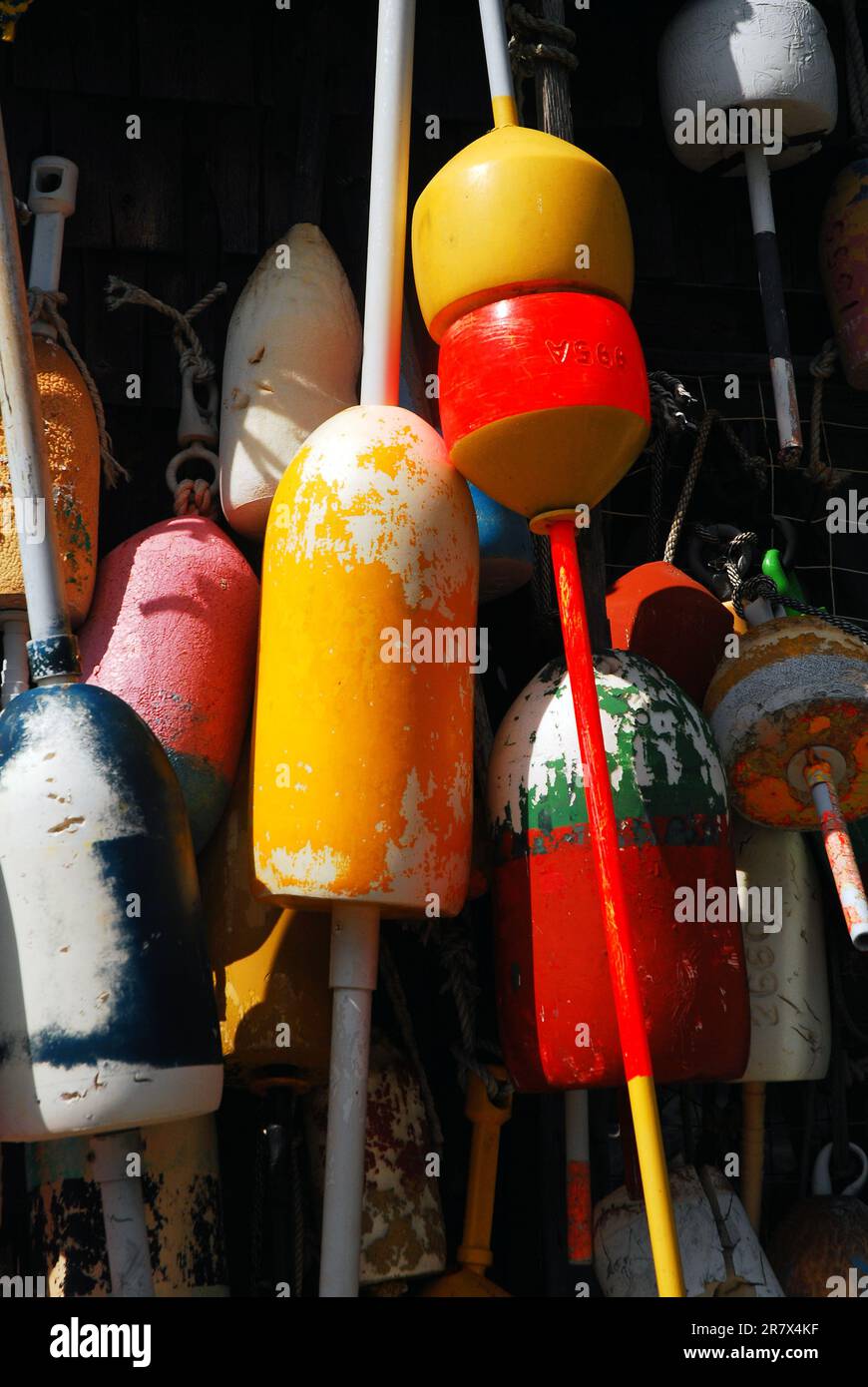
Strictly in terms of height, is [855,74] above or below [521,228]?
above

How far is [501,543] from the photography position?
2.92 meters

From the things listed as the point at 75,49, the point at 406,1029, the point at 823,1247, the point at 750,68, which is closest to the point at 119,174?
the point at 75,49

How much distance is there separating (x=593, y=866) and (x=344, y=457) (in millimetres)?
734

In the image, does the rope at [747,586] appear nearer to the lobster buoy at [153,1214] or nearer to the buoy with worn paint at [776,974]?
the buoy with worn paint at [776,974]

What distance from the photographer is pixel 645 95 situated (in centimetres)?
348

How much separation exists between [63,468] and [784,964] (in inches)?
58.4

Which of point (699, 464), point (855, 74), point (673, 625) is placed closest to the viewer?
point (673, 625)

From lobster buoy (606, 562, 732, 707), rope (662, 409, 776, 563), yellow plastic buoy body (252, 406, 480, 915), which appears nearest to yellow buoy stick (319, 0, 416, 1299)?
yellow plastic buoy body (252, 406, 480, 915)

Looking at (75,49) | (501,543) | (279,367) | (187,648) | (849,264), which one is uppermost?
(75,49)

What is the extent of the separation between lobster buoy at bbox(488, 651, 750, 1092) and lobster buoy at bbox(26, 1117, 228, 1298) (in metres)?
0.51

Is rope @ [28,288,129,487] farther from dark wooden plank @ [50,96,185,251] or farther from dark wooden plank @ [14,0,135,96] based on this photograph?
dark wooden plank @ [14,0,135,96]

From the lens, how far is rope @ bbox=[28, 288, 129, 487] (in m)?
2.95

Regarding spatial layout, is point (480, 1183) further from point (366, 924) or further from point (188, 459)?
point (188, 459)

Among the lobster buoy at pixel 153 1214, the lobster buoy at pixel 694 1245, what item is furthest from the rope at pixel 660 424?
the lobster buoy at pixel 153 1214
